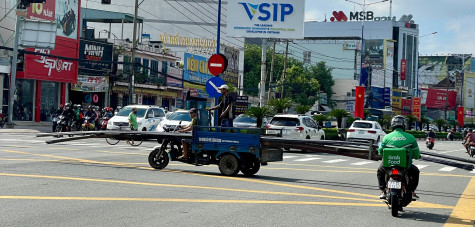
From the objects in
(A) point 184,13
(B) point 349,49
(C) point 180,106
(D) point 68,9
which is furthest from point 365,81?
(D) point 68,9

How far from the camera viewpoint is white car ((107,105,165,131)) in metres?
34.1

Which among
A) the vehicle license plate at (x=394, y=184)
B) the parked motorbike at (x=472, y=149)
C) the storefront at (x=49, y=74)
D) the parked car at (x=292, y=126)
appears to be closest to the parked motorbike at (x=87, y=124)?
the storefront at (x=49, y=74)

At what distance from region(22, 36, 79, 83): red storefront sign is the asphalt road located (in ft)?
97.2

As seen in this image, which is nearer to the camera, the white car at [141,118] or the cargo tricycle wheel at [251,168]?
the cargo tricycle wheel at [251,168]

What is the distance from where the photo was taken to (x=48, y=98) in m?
50.3

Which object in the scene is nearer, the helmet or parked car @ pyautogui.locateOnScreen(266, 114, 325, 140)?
the helmet

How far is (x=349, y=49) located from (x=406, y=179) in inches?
4559

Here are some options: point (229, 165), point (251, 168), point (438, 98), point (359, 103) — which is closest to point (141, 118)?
point (251, 168)

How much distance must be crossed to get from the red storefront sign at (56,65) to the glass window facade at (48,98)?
2.96ft

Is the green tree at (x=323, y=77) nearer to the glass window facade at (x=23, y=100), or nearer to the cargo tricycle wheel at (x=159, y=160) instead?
the glass window facade at (x=23, y=100)

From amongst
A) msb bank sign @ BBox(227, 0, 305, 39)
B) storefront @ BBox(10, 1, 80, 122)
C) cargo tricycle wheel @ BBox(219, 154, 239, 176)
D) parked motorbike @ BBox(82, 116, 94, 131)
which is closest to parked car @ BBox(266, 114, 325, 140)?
parked motorbike @ BBox(82, 116, 94, 131)

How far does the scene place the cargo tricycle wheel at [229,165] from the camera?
1631 cm

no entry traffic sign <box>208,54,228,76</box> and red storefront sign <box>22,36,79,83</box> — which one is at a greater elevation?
red storefront sign <box>22,36,79,83</box>

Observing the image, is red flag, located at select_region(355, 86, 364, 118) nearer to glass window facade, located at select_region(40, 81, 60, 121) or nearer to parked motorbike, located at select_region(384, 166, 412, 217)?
glass window facade, located at select_region(40, 81, 60, 121)
